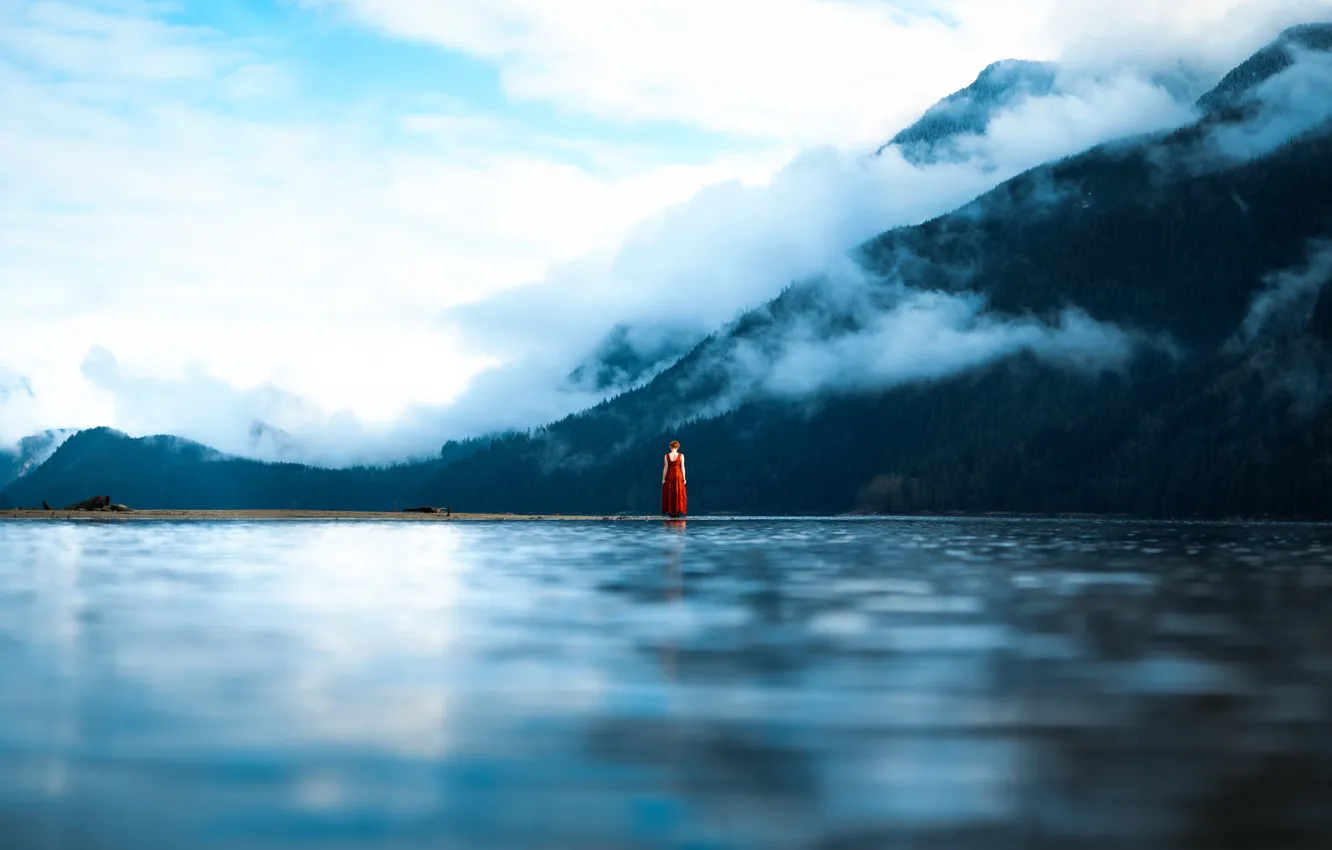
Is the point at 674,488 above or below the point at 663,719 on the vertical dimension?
above

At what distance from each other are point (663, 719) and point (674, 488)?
6606 centimetres

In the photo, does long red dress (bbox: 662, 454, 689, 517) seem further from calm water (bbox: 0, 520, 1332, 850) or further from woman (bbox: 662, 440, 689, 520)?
calm water (bbox: 0, 520, 1332, 850)

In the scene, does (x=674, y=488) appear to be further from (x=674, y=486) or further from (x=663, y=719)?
(x=663, y=719)

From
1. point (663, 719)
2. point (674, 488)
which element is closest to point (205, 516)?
point (674, 488)

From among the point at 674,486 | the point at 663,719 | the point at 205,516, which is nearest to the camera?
the point at 663,719

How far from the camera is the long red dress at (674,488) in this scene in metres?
75.2

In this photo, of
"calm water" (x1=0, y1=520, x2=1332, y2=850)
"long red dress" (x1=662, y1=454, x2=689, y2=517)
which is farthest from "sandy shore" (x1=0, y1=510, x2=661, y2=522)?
"calm water" (x1=0, y1=520, x2=1332, y2=850)

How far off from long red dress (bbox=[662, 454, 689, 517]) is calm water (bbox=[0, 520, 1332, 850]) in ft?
164

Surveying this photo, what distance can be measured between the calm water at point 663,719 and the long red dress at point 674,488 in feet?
164

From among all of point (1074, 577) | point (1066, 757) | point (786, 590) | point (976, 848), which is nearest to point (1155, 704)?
point (1066, 757)

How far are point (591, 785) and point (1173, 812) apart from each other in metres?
3.54

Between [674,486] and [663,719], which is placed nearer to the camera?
[663,719]

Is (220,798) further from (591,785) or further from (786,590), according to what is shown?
(786,590)

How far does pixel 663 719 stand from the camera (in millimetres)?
11695
